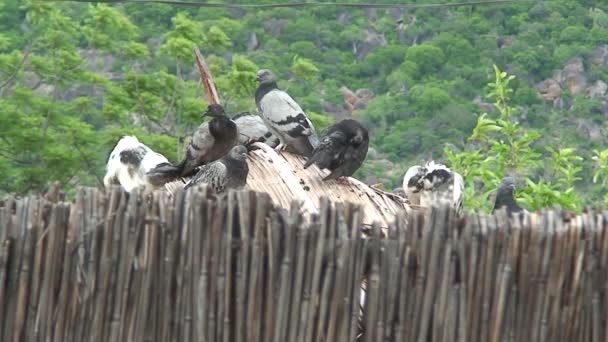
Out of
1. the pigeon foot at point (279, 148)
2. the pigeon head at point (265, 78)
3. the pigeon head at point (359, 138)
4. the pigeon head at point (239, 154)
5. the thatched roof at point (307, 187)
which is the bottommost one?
the thatched roof at point (307, 187)

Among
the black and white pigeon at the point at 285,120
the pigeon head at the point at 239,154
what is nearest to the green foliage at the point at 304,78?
the black and white pigeon at the point at 285,120

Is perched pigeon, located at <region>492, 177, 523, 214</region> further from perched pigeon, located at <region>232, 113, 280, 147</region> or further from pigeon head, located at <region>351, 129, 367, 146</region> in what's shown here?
perched pigeon, located at <region>232, 113, 280, 147</region>

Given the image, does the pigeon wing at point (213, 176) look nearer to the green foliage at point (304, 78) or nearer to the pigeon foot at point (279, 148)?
the pigeon foot at point (279, 148)

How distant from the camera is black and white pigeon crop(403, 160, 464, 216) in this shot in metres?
8.82

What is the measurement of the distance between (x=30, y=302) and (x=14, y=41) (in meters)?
23.2

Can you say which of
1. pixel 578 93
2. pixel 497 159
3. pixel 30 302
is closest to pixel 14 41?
pixel 578 93

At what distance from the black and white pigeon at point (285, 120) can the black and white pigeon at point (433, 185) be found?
84 cm

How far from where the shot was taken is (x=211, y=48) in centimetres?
2420

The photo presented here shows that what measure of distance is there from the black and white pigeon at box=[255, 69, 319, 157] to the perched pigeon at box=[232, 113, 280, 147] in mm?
97

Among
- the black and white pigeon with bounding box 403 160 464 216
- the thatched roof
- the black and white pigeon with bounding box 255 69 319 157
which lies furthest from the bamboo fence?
the black and white pigeon with bounding box 255 69 319 157

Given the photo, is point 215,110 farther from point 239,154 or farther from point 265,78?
point 265,78

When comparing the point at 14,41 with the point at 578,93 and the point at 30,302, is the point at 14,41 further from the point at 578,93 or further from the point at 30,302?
the point at 30,302

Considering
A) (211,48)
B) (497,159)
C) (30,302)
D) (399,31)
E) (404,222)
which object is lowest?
(30,302)

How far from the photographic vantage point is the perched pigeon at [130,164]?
908cm
